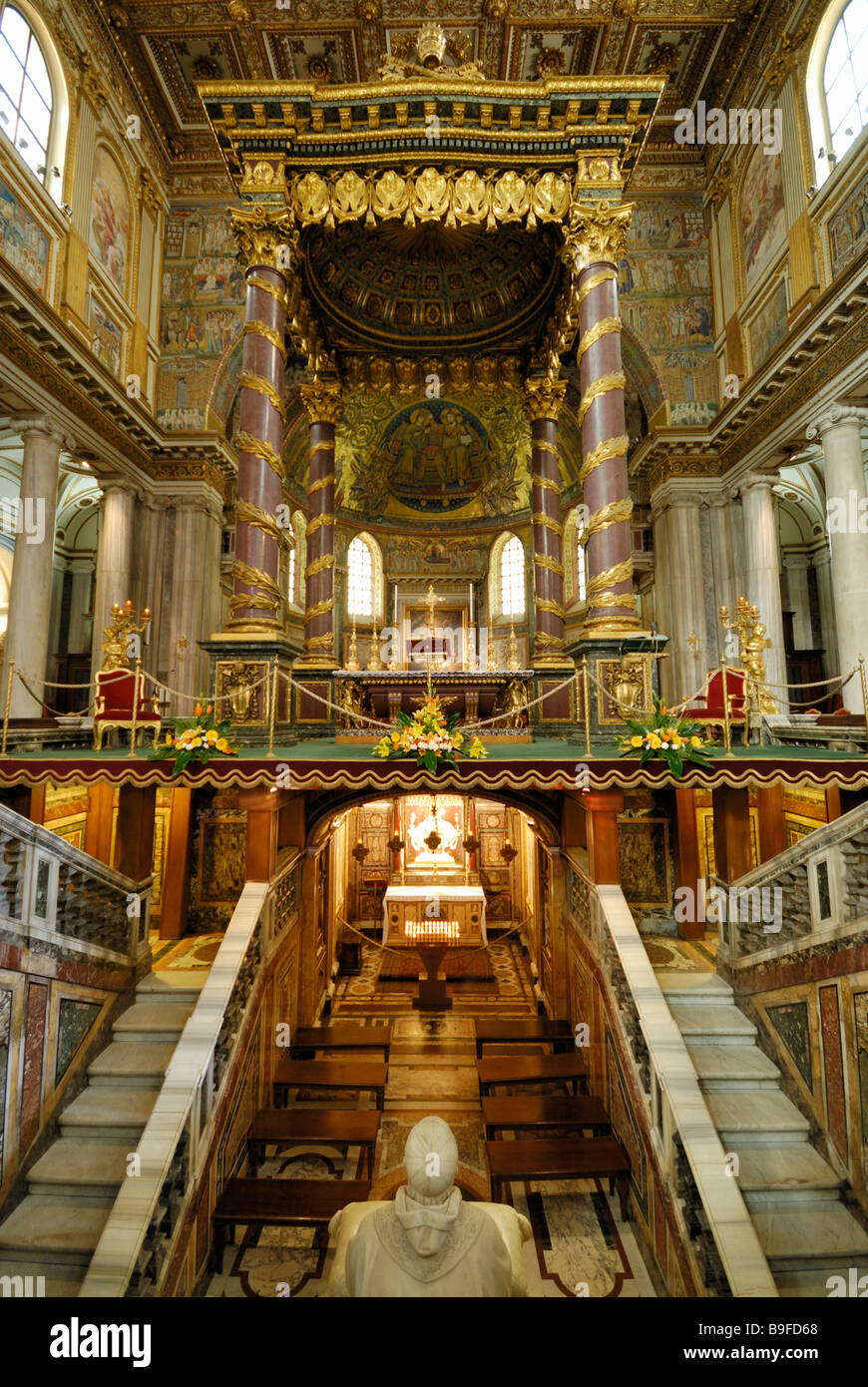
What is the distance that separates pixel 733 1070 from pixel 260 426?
24.6 ft

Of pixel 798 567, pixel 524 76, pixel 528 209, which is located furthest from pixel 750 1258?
pixel 798 567

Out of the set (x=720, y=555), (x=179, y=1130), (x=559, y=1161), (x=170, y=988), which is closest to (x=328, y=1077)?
(x=170, y=988)

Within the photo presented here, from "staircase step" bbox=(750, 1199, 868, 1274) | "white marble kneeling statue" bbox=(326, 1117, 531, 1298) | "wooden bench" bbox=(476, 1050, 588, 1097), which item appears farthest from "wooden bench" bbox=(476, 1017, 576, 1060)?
"white marble kneeling statue" bbox=(326, 1117, 531, 1298)

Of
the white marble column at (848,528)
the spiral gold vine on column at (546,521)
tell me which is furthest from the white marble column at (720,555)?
the spiral gold vine on column at (546,521)

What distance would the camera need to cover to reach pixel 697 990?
218 inches

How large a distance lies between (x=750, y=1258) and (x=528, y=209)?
9560 mm

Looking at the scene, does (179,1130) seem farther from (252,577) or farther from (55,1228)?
(252,577)

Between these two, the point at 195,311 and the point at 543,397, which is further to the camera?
the point at 195,311

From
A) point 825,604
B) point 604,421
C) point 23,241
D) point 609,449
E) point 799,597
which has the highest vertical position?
point 23,241

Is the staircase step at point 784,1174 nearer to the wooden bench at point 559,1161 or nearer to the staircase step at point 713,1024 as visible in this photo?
the staircase step at point 713,1024

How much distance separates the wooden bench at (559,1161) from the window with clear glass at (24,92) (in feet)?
43.2

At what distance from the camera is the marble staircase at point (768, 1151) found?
153 inches

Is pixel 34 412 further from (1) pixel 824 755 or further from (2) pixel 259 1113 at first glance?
(1) pixel 824 755

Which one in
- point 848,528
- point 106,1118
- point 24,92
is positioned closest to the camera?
point 106,1118
